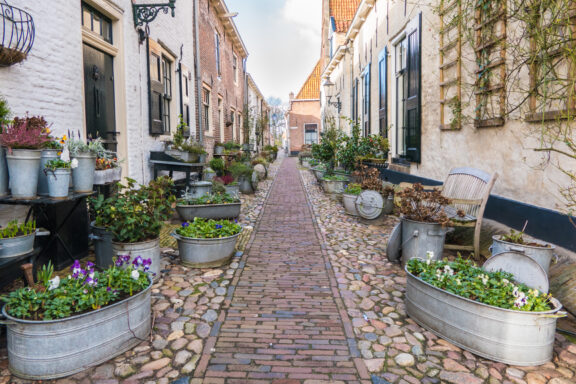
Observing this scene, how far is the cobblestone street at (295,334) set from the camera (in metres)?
2.35

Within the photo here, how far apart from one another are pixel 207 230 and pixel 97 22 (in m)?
3.72

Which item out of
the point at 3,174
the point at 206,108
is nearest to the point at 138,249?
the point at 3,174

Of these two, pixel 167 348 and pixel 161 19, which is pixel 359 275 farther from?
pixel 161 19

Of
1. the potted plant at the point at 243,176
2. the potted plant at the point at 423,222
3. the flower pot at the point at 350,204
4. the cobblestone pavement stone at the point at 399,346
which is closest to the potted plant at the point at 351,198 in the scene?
the flower pot at the point at 350,204

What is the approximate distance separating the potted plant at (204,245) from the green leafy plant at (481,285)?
200cm

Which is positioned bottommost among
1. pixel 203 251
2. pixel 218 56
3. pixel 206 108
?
pixel 203 251

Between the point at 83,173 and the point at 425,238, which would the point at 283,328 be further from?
the point at 83,173

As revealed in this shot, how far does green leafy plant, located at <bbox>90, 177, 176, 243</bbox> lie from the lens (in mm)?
3541

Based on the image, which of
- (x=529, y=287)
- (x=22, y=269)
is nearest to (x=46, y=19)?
(x=22, y=269)

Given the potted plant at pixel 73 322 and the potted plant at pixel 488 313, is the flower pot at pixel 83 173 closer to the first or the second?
the potted plant at pixel 73 322

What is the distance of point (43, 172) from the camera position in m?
3.45

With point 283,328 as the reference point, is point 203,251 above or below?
above

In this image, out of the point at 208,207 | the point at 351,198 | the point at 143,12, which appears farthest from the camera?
the point at 351,198

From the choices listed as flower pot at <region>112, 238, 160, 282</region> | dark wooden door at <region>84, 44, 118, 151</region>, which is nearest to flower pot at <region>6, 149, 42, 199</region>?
flower pot at <region>112, 238, 160, 282</region>
